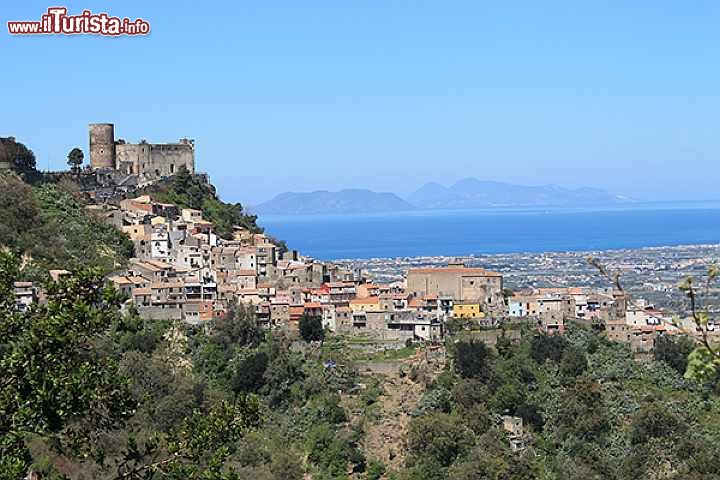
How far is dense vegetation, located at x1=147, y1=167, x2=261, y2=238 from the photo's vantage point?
142 ft

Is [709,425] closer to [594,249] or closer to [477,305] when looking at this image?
[477,305]

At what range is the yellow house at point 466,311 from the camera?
110ft

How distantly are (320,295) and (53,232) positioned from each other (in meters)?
7.95

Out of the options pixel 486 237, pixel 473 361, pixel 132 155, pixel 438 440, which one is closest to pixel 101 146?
pixel 132 155

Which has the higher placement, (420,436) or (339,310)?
(339,310)

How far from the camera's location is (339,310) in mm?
33125

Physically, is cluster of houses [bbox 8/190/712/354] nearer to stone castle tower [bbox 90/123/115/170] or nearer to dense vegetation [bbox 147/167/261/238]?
dense vegetation [bbox 147/167/261/238]

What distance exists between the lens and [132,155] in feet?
148

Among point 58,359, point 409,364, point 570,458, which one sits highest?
point 58,359

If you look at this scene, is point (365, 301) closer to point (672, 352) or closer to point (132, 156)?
point (672, 352)

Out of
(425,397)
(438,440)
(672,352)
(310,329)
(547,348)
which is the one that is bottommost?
(438,440)

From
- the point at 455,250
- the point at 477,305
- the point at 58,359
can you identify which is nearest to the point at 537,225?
the point at 455,250

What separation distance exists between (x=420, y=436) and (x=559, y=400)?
Result: 4309mm

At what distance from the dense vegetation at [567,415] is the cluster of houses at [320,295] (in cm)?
156
